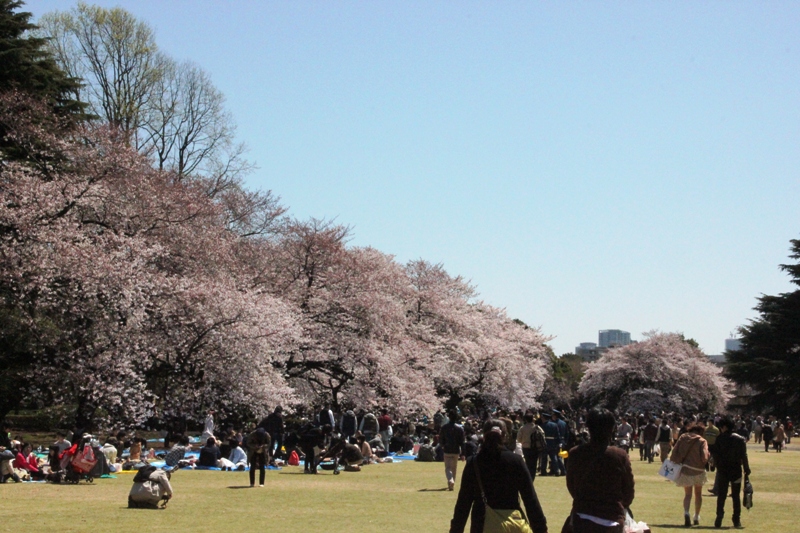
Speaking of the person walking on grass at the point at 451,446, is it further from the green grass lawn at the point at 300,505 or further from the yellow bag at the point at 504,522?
the yellow bag at the point at 504,522

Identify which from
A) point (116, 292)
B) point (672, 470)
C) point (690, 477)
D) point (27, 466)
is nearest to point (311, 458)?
point (27, 466)

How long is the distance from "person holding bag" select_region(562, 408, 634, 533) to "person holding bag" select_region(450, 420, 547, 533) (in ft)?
0.94

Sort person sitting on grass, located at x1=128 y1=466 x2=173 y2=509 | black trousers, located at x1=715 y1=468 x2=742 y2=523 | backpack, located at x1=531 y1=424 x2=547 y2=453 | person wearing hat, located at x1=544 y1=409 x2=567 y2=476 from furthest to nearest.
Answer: person wearing hat, located at x1=544 y1=409 x2=567 y2=476, backpack, located at x1=531 y1=424 x2=547 y2=453, person sitting on grass, located at x1=128 y1=466 x2=173 y2=509, black trousers, located at x1=715 y1=468 x2=742 y2=523

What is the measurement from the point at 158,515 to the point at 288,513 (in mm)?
1803

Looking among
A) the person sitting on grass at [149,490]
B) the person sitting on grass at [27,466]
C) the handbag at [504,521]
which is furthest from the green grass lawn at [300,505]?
the handbag at [504,521]

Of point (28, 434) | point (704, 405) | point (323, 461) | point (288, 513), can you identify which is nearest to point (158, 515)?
point (288, 513)

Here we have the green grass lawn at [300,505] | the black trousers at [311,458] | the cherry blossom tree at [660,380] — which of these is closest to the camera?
the green grass lawn at [300,505]

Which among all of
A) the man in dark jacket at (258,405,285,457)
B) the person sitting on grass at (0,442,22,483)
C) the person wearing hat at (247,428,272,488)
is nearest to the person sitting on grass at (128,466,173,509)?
the person wearing hat at (247,428,272,488)

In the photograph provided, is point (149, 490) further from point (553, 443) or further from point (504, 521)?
point (553, 443)

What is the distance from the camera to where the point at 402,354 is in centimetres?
4150

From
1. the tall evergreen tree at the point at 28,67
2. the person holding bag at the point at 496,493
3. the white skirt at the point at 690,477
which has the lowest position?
the white skirt at the point at 690,477

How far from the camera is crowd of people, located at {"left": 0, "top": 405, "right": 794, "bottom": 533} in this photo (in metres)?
6.09

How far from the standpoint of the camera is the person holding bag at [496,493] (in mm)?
6113

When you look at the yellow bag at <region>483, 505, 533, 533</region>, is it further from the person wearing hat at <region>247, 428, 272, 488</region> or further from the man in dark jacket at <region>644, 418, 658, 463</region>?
the man in dark jacket at <region>644, 418, 658, 463</region>
